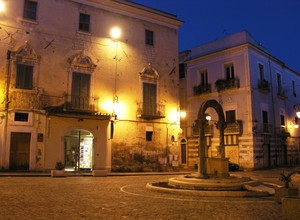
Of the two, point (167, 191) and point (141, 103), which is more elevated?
point (141, 103)

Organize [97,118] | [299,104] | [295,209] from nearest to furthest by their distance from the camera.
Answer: [295,209]
[97,118]
[299,104]

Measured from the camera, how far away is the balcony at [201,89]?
1282 inches

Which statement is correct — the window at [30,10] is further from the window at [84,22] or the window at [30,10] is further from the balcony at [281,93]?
the balcony at [281,93]

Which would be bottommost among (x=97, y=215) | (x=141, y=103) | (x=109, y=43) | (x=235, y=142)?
(x=97, y=215)

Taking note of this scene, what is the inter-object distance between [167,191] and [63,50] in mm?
14248

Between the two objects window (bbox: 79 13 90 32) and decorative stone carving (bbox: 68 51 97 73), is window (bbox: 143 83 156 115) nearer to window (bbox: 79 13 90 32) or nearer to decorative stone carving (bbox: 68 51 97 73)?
decorative stone carving (bbox: 68 51 97 73)

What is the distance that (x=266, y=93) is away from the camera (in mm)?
31250

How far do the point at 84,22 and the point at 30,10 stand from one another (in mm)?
3701

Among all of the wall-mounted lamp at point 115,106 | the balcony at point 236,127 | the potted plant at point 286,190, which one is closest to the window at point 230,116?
the balcony at point 236,127

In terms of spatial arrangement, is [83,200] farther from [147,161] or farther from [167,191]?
[147,161]

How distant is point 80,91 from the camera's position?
22.3 metres

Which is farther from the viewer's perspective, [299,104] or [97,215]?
[299,104]

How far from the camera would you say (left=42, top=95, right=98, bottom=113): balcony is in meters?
21.0

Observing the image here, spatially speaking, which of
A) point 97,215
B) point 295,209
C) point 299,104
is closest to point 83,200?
point 97,215
